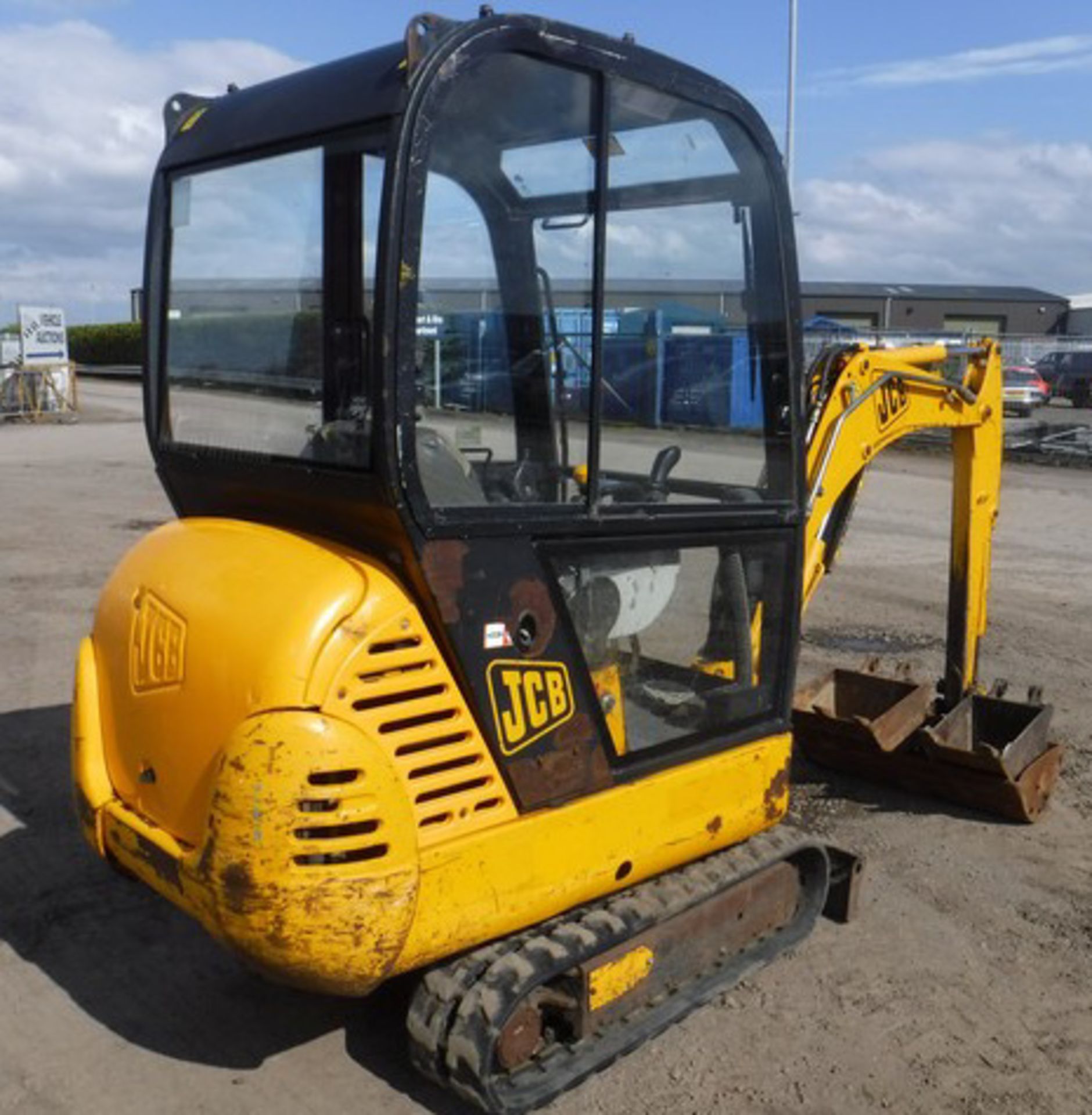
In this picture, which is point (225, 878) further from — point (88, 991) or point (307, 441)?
point (88, 991)

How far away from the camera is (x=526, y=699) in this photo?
3041 mm

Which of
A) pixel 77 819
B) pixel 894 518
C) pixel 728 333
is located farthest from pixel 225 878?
pixel 894 518

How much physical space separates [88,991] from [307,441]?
1859 millimetres

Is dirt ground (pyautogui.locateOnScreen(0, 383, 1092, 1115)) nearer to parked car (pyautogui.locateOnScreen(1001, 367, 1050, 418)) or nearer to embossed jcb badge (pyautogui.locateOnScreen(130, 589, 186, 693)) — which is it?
embossed jcb badge (pyautogui.locateOnScreen(130, 589, 186, 693))

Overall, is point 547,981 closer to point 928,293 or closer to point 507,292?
point 507,292

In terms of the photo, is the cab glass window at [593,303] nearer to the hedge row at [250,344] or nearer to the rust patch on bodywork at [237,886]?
the hedge row at [250,344]

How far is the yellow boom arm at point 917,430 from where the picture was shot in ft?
14.5

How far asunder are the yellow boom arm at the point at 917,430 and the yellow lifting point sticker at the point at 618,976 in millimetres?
1425

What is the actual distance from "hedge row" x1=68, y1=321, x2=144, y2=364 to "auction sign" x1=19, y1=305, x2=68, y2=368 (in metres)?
14.1

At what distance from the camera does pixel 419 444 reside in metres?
2.94

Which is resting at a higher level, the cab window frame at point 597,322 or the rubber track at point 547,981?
the cab window frame at point 597,322

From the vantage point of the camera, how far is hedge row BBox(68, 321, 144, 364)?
139ft

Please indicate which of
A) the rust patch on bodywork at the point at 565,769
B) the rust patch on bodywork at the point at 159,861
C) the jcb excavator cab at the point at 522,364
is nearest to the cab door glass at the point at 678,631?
the jcb excavator cab at the point at 522,364

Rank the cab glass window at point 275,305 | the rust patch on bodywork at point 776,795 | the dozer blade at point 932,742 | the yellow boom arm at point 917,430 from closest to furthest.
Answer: the cab glass window at point 275,305 → the rust patch on bodywork at point 776,795 → the yellow boom arm at point 917,430 → the dozer blade at point 932,742
